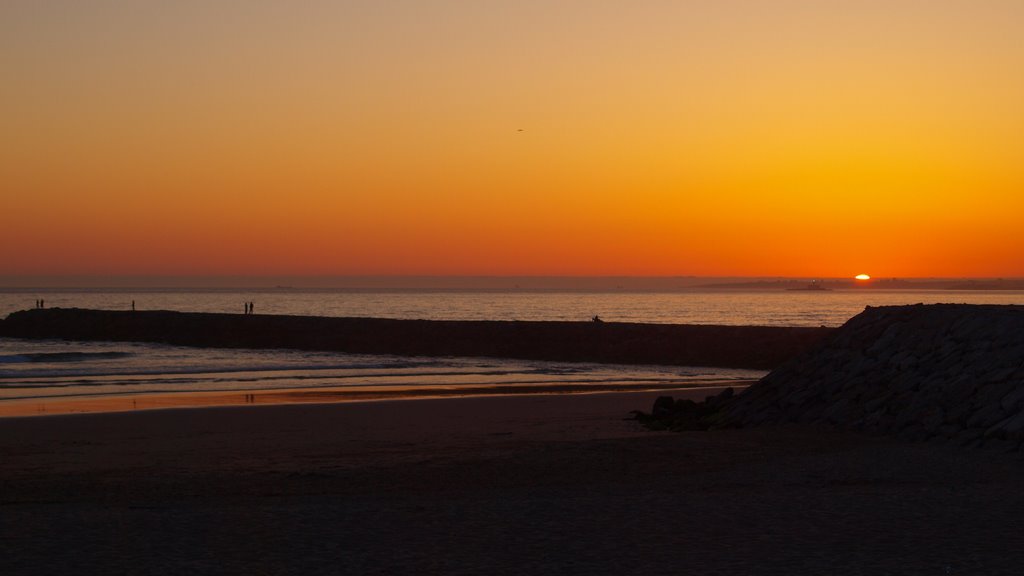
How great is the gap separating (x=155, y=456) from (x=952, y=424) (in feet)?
36.4

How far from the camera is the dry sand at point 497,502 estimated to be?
8.00 m

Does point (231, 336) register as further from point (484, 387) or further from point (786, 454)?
point (786, 454)

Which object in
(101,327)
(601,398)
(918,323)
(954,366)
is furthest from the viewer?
(101,327)

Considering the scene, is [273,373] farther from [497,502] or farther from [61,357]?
[497,502]

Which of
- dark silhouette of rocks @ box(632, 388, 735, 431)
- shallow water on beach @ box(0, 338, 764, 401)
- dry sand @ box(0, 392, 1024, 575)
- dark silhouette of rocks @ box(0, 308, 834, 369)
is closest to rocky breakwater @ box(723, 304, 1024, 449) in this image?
dark silhouette of rocks @ box(632, 388, 735, 431)

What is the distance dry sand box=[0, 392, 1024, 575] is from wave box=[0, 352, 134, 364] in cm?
2544

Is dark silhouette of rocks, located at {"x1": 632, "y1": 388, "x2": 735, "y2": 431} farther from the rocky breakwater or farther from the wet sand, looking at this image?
the wet sand

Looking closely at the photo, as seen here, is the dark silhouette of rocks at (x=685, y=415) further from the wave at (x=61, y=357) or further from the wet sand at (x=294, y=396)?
the wave at (x=61, y=357)

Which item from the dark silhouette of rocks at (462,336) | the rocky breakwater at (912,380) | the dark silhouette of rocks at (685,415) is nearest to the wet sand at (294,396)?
the dark silhouette of rocks at (685,415)

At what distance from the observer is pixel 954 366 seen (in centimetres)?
1556

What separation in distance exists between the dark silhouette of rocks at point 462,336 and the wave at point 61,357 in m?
8.63

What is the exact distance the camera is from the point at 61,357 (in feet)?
141

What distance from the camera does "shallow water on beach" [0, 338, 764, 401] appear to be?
29.7 m

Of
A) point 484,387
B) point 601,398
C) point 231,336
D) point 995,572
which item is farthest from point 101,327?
point 995,572
